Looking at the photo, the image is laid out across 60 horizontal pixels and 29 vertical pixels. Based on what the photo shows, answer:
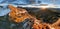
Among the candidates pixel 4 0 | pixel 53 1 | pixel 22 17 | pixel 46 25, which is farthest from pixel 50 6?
pixel 4 0

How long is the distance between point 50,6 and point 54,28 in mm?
210

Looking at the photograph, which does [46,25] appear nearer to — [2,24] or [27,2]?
[27,2]

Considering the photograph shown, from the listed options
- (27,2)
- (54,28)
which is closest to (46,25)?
(54,28)

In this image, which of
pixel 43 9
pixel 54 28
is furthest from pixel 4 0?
pixel 54 28

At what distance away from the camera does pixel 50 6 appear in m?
1.14

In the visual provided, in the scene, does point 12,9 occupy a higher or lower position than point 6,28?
higher

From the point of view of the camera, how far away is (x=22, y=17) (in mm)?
1166

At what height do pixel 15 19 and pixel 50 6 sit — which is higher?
pixel 50 6

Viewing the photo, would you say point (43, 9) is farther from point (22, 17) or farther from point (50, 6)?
point (22, 17)

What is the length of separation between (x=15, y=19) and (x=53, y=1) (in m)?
0.40

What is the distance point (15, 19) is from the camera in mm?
1161

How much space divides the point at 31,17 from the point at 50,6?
0.21 metres

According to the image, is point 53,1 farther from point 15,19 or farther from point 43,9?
point 15,19

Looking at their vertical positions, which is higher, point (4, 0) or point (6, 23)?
point (4, 0)
